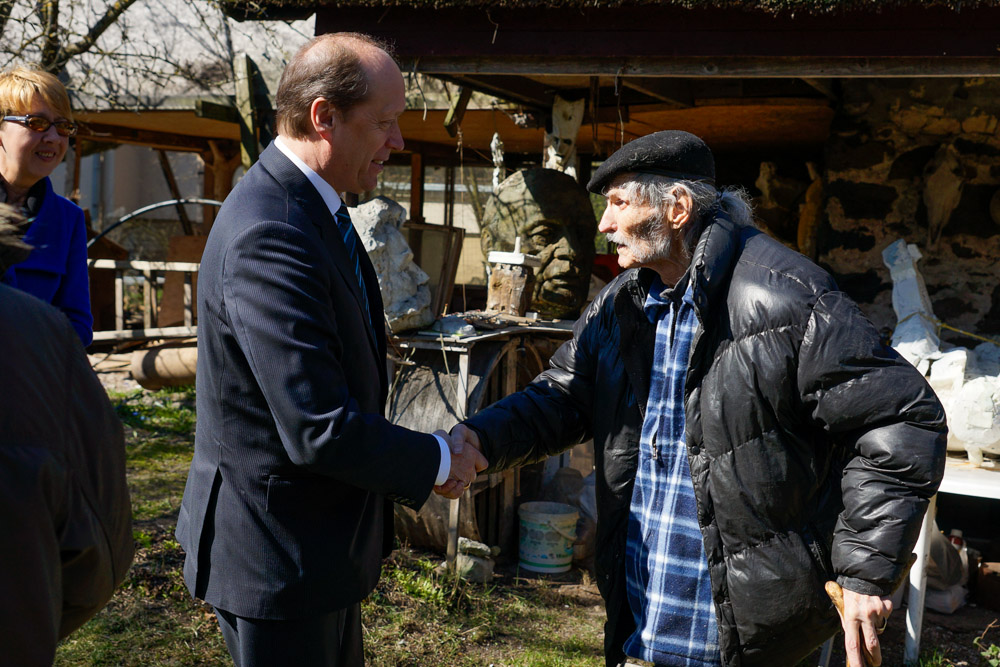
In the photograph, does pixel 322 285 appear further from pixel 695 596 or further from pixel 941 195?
pixel 941 195

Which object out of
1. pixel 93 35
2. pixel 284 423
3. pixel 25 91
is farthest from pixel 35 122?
pixel 93 35

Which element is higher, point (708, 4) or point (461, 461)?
point (708, 4)

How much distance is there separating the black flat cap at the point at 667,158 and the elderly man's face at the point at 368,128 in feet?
1.74

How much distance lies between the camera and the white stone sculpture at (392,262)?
4.33m

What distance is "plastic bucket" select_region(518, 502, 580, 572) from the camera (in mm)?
4805

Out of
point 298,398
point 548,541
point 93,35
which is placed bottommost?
point 548,541

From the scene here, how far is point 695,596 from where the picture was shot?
203cm

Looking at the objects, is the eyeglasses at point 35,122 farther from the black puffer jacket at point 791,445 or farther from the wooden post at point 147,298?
the wooden post at point 147,298

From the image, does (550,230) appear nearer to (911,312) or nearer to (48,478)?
(911,312)

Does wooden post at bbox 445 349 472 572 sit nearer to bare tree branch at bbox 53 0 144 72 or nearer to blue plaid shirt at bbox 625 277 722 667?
blue plaid shirt at bbox 625 277 722 667

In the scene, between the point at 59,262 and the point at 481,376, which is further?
the point at 481,376

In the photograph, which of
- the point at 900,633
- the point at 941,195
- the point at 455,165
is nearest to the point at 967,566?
the point at 900,633

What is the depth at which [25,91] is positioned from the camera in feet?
8.30

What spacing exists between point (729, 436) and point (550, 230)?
3.75 meters
